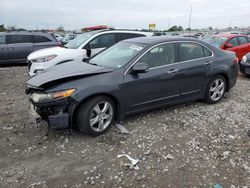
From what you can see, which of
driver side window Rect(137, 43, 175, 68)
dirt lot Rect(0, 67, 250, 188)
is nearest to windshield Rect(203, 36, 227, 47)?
dirt lot Rect(0, 67, 250, 188)

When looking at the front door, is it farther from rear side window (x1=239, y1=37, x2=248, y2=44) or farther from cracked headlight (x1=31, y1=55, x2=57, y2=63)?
rear side window (x1=239, y1=37, x2=248, y2=44)

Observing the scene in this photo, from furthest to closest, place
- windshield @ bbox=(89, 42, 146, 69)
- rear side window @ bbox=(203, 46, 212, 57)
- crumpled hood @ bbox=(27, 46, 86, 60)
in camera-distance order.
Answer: crumpled hood @ bbox=(27, 46, 86, 60) → rear side window @ bbox=(203, 46, 212, 57) → windshield @ bbox=(89, 42, 146, 69)

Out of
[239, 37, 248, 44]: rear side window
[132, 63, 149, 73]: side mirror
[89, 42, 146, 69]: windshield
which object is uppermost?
[239, 37, 248, 44]: rear side window

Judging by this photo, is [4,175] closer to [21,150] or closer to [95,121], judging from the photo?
[21,150]

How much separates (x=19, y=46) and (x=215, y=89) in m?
8.29

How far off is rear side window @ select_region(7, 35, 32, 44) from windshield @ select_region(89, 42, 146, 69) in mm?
6674

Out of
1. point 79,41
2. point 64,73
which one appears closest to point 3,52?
point 79,41

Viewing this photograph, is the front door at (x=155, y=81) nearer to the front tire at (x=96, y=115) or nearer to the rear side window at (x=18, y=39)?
the front tire at (x=96, y=115)

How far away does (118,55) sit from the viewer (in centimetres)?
452

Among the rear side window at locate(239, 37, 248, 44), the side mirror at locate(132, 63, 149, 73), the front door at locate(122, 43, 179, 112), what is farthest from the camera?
the rear side window at locate(239, 37, 248, 44)

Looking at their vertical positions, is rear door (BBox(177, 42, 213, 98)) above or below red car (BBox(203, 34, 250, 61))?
below

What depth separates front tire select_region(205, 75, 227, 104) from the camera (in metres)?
5.17

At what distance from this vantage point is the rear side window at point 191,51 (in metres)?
4.70

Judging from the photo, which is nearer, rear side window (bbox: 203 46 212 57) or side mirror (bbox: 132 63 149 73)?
side mirror (bbox: 132 63 149 73)
